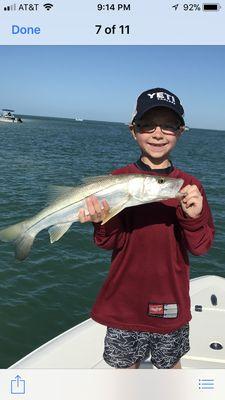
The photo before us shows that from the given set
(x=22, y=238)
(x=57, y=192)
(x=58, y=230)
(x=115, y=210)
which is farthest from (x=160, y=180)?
(x=22, y=238)

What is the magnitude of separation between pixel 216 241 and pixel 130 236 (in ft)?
36.3

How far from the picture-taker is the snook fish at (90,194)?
12.0 feet

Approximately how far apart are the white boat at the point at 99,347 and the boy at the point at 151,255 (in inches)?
47.5

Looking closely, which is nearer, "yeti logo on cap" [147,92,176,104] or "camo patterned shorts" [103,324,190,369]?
"yeti logo on cap" [147,92,176,104]

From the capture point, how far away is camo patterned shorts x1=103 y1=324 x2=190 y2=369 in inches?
156

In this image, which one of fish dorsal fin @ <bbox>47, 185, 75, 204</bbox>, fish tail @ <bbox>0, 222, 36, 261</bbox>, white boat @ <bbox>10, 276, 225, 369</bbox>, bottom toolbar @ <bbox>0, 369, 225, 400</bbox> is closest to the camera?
bottom toolbar @ <bbox>0, 369, 225, 400</bbox>

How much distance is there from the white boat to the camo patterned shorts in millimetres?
1077
